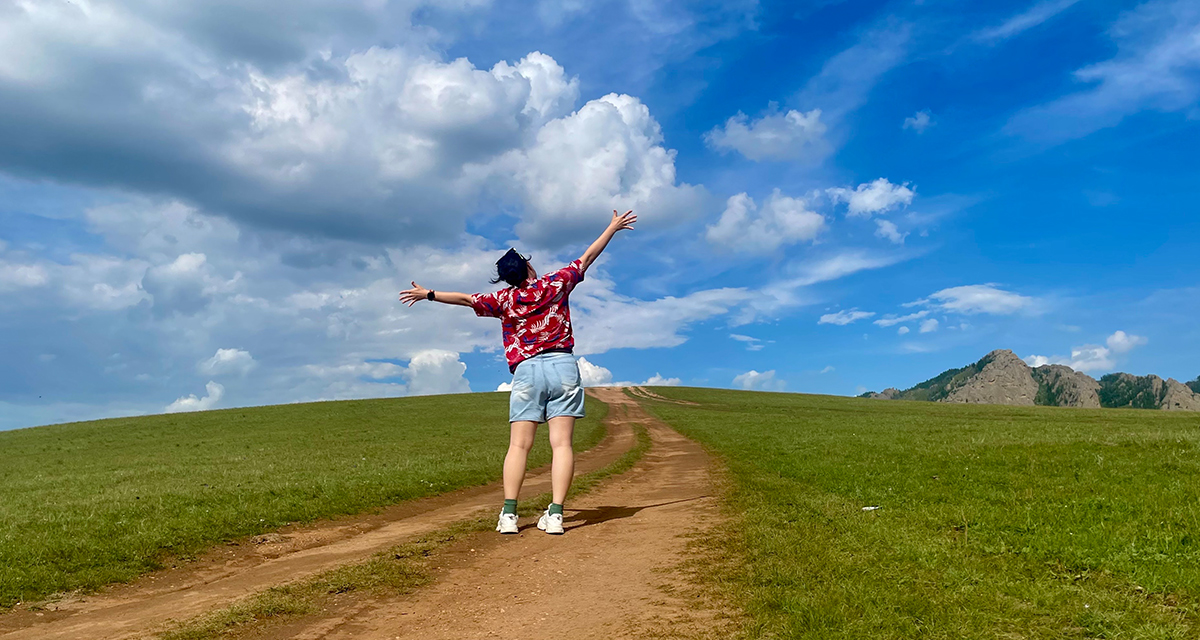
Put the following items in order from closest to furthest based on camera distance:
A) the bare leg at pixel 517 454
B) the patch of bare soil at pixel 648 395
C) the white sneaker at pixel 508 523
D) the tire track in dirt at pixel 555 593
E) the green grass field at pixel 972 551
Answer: the tire track in dirt at pixel 555 593 → the green grass field at pixel 972 551 → the bare leg at pixel 517 454 → the white sneaker at pixel 508 523 → the patch of bare soil at pixel 648 395

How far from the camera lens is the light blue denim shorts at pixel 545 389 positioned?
26.6 ft

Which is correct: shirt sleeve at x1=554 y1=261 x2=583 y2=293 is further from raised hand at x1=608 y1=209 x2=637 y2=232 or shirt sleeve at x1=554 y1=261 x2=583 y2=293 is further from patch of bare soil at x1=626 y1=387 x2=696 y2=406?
patch of bare soil at x1=626 y1=387 x2=696 y2=406

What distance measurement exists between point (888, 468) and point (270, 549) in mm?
14184

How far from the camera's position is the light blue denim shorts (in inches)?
319

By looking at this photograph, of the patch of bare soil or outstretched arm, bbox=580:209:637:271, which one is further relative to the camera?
the patch of bare soil

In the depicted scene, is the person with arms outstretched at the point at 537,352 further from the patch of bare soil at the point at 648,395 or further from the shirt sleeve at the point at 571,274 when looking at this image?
the patch of bare soil at the point at 648,395

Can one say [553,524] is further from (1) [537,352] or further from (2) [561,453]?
(1) [537,352]

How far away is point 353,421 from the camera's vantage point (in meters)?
51.2

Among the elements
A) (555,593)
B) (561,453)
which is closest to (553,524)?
(561,453)

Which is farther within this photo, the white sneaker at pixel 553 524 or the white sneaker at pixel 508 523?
the white sneaker at pixel 508 523

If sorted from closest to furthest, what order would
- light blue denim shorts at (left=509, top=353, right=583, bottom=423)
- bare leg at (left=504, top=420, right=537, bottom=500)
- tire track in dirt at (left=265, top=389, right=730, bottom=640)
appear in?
1. tire track in dirt at (left=265, top=389, right=730, bottom=640)
2. light blue denim shorts at (left=509, top=353, right=583, bottom=423)
3. bare leg at (left=504, top=420, right=537, bottom=500)

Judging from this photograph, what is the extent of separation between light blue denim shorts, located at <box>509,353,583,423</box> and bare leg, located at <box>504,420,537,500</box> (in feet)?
0.42

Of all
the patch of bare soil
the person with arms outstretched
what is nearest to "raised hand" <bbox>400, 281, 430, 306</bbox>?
the person with arms outstretched

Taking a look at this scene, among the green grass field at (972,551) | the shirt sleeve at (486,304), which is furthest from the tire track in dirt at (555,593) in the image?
the shirt sleeve at (486,304)
